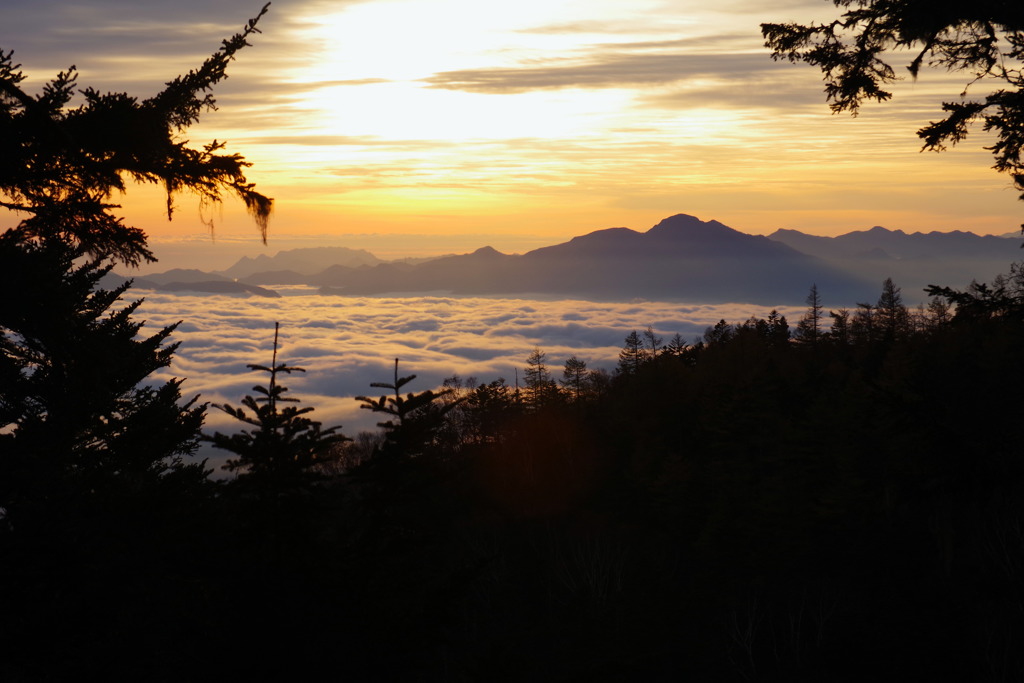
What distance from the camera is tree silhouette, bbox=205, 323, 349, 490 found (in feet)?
37.1

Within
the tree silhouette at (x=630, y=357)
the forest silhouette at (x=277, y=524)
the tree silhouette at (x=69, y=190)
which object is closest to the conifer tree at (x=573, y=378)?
the tree silhouette at (x=630, y=357)

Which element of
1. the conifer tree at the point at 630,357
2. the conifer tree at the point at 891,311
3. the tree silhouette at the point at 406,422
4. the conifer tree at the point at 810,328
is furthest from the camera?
the conifer tree at the point at 891,311

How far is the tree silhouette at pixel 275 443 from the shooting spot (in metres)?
11.3

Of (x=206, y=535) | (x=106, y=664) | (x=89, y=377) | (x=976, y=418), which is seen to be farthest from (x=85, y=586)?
(x=976, y=418)

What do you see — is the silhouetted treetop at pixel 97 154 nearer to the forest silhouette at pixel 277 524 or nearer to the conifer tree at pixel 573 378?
the forest silhouette at pixel 277 524

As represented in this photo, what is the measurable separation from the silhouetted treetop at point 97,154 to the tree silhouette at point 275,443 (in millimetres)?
4661

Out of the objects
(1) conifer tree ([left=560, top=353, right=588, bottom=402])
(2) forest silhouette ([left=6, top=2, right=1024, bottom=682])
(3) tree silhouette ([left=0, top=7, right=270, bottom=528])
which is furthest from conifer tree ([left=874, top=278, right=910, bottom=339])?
(3) tree silhouette ([left=0, top=7, right=270, bottom=528])

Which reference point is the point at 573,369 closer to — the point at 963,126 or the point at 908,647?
the point at 908,647

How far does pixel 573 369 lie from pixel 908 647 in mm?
67353

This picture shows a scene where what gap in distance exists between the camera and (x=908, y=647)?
95.8 ft

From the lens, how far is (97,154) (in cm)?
626

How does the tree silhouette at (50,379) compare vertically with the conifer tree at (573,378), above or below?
above

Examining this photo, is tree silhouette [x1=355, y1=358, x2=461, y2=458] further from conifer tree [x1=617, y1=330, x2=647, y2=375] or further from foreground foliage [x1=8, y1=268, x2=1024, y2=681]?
conifer tree [x1=617, y1=330, x2=647, y2=375]

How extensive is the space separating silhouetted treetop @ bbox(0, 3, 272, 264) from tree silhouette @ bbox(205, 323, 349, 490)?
466 centimetres
